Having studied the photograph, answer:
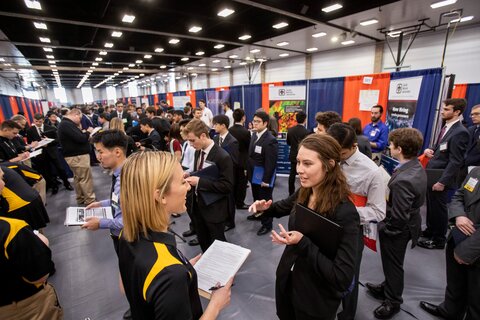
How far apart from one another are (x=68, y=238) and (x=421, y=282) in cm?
466

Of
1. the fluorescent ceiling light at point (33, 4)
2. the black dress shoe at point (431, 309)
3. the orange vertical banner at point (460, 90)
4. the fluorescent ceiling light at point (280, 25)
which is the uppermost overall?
the fluorescent ceiling light at point (33, 4)

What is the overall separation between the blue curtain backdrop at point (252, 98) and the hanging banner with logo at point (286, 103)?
42cm

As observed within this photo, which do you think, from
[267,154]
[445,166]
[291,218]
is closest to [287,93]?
[267,154]

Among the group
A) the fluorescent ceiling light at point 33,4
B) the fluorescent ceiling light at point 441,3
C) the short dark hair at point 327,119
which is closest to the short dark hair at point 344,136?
the short dark hair at point 327,119

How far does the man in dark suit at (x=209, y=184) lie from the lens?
Result: 230cm

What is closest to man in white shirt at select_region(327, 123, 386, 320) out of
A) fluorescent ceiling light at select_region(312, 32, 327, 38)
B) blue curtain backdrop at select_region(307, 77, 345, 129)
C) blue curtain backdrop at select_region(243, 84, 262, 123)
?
blue curtain backdrop at select_region(307, 77, 345, 129)

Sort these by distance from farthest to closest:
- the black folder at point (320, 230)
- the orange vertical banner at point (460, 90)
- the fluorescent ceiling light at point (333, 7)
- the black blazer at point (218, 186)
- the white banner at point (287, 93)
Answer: the orange vertical banner at point (460, 90)
the fluorescent ceiling light at point (333, 7)
the white banner at point (287, 93)
the black blazer at point (218, 186)
the black folder at point (320, 230)

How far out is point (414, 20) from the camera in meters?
6.61

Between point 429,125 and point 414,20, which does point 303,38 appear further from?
point 429,125

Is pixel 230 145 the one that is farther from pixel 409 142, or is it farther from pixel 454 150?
pixel 454 150

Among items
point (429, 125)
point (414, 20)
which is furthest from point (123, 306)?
point (414, 20)

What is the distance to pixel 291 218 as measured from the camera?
1371mm

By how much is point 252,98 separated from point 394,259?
205 inches

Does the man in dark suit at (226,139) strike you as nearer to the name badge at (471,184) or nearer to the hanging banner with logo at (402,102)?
the name badge at (471,184)
